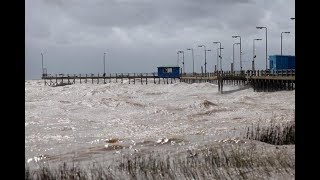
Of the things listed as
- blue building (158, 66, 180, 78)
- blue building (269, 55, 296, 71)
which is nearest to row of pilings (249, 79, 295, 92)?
blue building (269, 55, 296, 71)

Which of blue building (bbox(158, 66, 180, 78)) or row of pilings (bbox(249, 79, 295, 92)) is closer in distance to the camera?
row of pilings (bbox(249, 79, 295, 92))

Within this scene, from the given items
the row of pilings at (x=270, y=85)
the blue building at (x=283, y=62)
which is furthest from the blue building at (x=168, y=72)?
the row of pilings at (x=270, y=85)

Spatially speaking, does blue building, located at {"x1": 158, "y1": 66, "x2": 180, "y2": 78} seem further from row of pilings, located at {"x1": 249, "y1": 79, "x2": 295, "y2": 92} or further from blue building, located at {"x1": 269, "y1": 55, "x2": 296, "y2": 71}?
row of pilings, located at {"x1": 249, "y1": 79, "x2": 295, "y2": 92}

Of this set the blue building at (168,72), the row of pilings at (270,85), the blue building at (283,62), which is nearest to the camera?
the row of pilings at (270,85)

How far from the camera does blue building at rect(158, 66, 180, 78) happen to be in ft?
379

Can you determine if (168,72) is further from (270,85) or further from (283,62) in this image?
(270,85)

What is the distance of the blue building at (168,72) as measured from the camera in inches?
4545

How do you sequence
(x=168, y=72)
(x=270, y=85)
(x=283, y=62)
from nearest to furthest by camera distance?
(x=270, y=85) → (x=283, y=62) → (x=168, y=72)

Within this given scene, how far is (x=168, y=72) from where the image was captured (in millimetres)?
116938

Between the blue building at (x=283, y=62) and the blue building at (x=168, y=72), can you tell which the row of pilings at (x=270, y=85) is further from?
the blue building at (x=168, y=72)

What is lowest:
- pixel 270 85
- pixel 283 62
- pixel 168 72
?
pixel 270 85

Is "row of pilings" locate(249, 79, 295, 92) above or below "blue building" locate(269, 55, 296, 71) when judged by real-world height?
below

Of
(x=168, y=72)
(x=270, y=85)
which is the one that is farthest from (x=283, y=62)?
(x=168, y=72)
